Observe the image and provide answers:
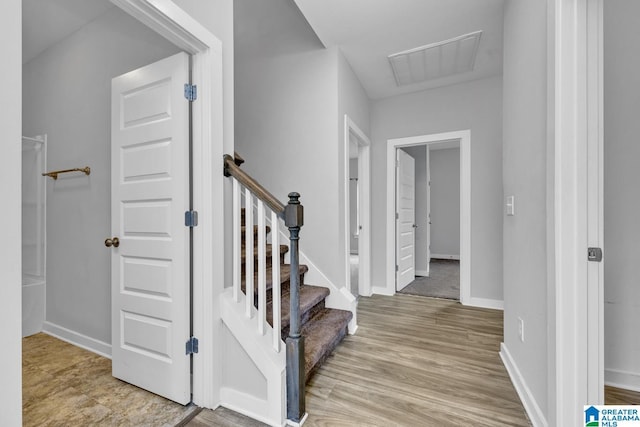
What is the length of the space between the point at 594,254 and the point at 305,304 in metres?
1.73

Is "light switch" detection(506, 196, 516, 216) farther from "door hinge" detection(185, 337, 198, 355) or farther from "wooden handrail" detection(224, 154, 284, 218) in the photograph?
"door hinge" detection(185, 337, 198, 355)

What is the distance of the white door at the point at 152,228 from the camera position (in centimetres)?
159

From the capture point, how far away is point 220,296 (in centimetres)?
163

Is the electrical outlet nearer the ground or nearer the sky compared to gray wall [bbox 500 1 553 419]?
nearer the ground

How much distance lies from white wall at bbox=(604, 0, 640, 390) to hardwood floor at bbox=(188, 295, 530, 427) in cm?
71

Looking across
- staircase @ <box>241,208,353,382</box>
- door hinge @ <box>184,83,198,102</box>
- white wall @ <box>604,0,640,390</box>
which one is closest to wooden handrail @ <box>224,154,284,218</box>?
door hinge @ <box>184,83,198,102</box>

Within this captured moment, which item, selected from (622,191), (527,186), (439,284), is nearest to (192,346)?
(527,186)

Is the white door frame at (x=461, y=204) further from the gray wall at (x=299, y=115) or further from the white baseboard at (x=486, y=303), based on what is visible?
the gray wall at (x=299, y=115)

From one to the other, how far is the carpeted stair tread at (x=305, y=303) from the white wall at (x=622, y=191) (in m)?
1.96

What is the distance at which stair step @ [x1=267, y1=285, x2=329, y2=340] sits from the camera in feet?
6.45

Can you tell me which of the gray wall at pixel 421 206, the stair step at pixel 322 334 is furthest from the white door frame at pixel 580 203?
the gray wall at pixel 421 206

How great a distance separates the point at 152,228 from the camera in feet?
5.53

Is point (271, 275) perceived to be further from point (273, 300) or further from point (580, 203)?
point (580, 203)

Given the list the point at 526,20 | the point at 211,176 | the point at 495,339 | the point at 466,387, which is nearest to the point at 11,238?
the point at 211,176
